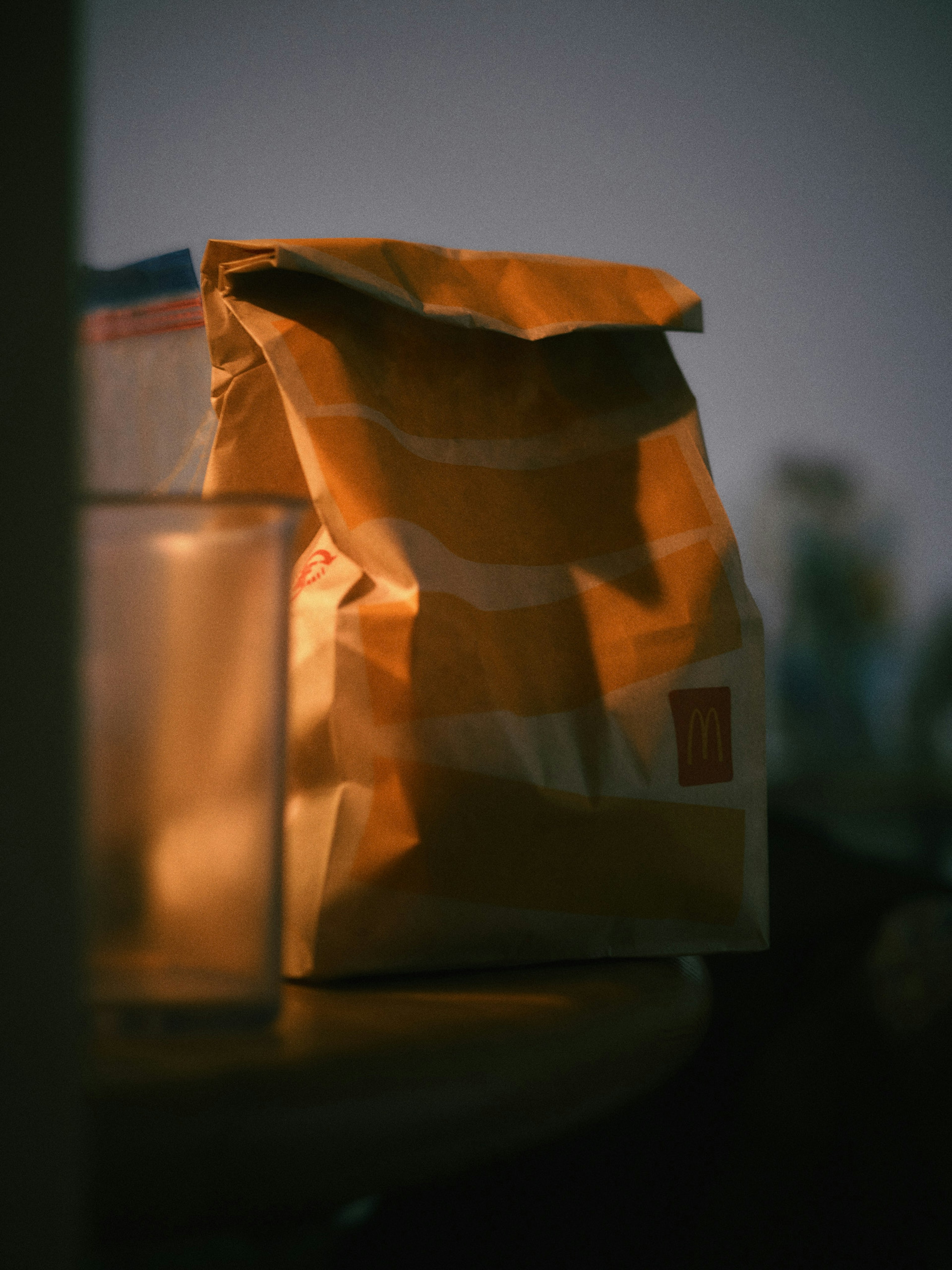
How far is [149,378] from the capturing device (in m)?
0.48

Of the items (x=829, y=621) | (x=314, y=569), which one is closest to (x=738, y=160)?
(x=829, y=621)

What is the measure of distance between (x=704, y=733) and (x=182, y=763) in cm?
28

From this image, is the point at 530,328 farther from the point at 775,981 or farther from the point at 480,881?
the point at 775,981

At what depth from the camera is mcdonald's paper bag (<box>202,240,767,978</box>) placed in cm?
36

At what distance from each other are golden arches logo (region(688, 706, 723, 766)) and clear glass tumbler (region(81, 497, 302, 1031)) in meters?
0.24

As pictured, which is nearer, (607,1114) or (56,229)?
(56,229)

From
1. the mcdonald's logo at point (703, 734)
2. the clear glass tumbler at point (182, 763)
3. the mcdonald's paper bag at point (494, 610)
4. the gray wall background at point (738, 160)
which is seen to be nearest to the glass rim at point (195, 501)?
the clear glass tumbler at point (182, 763)

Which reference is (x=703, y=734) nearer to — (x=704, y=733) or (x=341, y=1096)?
(x=704, y=733)

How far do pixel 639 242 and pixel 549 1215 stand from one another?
1629 millimetres

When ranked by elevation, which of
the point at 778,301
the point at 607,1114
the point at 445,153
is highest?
the point at 445,153

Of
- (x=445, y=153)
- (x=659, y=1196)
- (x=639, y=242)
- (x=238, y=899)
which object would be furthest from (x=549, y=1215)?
(x=445, y=153)

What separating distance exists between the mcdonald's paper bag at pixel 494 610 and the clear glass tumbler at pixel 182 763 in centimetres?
11

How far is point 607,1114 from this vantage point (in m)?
0.30

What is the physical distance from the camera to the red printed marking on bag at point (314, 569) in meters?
0.39
